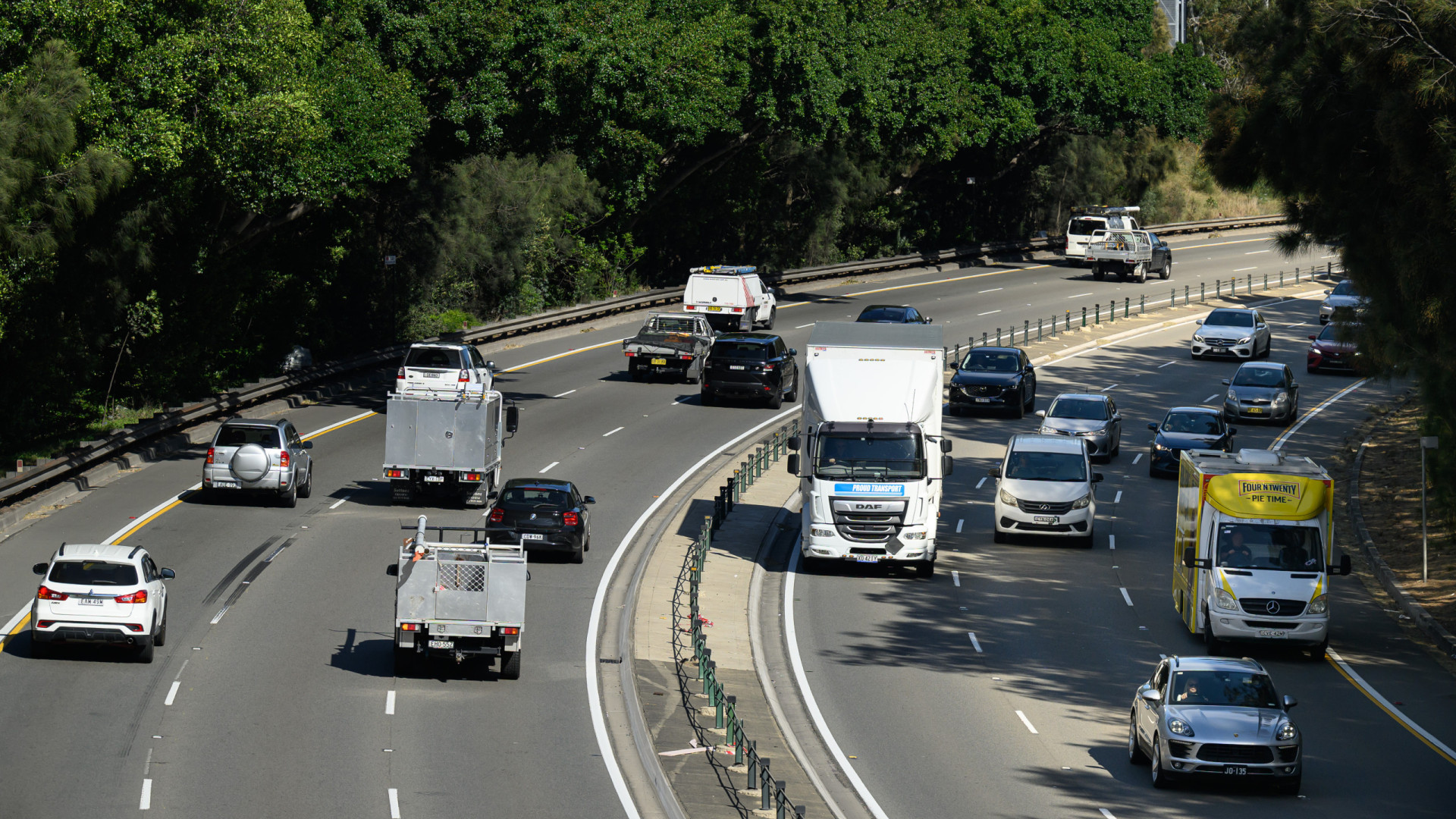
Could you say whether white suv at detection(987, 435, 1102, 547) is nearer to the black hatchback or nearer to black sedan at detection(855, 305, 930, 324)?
the black hatchback

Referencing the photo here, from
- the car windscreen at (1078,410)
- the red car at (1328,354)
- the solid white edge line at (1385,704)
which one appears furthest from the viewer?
the red car at (1328,354)

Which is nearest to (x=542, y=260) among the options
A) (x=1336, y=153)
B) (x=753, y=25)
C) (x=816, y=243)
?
(x=753, y=25)

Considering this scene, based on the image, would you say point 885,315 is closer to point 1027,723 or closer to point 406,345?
point 406,345

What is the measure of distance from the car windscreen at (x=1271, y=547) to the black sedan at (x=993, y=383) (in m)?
18.9

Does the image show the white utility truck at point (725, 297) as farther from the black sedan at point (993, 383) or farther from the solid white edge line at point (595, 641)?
the solid white edge line at point (595, 641)

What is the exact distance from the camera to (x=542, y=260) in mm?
62906

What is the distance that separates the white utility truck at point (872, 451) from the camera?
94.9 feet

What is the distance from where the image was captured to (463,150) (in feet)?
144

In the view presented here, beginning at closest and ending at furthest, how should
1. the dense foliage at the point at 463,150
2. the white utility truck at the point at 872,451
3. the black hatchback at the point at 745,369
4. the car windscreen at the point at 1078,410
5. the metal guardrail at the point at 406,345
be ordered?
the white utility truck at the point at 872,451
the dense foliage at the point at 463,150
the metal guardrail at the point at 406,345
the car windscreen at the point at 1078,410
the black hatchback at the point at 745,369

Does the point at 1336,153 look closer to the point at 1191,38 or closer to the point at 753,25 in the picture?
the point at 753,25

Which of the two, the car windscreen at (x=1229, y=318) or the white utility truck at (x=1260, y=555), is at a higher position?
the car windscreen at (x=1229, y=318)

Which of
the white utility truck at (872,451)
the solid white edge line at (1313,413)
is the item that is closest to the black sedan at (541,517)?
the white utility truck at (872,451)

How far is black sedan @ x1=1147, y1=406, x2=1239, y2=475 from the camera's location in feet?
127

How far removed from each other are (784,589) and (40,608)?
12.8 m
